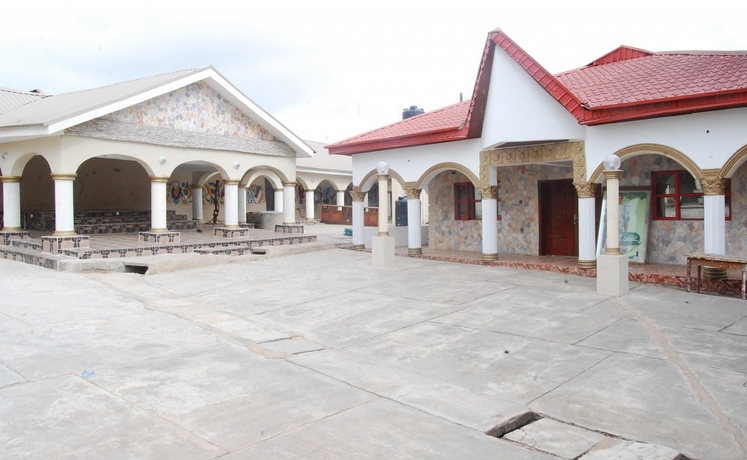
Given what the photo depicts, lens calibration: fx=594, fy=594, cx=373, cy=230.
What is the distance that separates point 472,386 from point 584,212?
25.0 feet

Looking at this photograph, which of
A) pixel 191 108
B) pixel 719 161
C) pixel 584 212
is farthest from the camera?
pixel 191 108

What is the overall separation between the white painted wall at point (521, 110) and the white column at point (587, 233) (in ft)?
4.57

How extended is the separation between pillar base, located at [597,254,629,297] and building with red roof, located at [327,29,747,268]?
1.82 meters

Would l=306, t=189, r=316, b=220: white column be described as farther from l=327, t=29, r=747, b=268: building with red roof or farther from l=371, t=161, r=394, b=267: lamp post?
l=371, t=161, r=394, b=267: lamp post

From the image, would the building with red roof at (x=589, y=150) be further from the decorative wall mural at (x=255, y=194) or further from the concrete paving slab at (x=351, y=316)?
the decorative wall mural at (x=255, y=194)

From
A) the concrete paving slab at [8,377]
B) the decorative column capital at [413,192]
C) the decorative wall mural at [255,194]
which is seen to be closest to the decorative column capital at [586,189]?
the decorative column capital at [413,192]

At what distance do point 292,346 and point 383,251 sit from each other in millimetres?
6591

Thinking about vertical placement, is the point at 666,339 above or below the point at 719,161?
below

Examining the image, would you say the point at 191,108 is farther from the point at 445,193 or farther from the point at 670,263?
the point at 670,263

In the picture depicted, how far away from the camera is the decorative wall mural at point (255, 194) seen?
30.1 m

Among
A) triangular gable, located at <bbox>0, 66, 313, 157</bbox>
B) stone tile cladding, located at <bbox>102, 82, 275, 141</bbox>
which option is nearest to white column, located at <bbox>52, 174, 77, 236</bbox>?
triangular gable, located at <bbox>0, 66, 313, 157</bbox>

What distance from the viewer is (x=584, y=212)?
12383 mm

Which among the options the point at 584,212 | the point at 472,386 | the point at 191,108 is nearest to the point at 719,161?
the point at 584,212

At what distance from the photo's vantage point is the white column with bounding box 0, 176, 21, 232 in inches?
616
